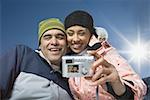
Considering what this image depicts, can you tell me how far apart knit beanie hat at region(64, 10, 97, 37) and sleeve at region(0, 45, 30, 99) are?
0.18m

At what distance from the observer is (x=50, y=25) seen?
2.73 ft

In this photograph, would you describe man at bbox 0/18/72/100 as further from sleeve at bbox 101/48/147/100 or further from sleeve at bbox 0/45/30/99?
sleeve at bbox 101/48/147/100

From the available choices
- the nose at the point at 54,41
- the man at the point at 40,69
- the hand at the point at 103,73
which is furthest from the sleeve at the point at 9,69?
the hand at the point at 103,73

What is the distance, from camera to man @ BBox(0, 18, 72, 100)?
31.3 inches

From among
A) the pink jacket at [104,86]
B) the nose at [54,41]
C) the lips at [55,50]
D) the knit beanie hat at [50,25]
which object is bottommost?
the pink jacket at [104,86]

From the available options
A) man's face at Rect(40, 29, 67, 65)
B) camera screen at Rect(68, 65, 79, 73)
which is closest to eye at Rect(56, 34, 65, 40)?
man's face at Rect(40, 29, 67, 65)

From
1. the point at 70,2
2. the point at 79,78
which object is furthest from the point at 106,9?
the point at 79,78

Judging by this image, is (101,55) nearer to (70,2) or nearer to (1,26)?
(70,2)

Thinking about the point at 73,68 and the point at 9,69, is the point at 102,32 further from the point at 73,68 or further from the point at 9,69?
the point at 9,69

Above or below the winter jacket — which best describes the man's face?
above

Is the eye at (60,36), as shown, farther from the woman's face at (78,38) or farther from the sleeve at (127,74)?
the sleeve at (127,74)

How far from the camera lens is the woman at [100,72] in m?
0.72

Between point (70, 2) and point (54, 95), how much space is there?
0.30m

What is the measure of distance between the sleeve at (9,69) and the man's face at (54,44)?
0.08 metres
